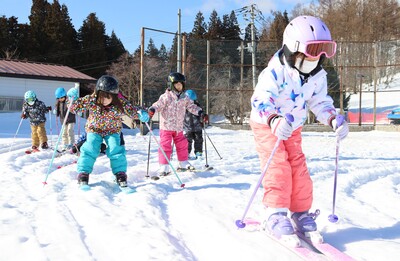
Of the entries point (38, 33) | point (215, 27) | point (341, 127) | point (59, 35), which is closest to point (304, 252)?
point (341, 127)

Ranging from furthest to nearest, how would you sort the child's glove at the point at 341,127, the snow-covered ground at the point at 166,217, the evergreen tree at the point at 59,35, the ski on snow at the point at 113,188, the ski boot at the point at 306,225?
the evergreen tree at the point at 59,35, the ski on snow at the point at 113,188, the child's glove at the point at 341,127, the ski boot at the point at 306,225, the snow-covered ground at the point at 166,217

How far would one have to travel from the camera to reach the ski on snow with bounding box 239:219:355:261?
2.37m

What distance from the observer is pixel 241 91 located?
1811 centimetres

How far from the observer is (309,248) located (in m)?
2.56

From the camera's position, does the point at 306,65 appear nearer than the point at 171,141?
Yes

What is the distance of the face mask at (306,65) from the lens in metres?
2.89

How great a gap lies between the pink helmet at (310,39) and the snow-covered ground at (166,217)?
1350mm

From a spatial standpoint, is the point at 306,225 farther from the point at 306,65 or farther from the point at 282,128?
the point at 306,65

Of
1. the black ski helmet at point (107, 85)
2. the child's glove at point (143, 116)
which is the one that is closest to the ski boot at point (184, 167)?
the child's glove at point (143, 116)

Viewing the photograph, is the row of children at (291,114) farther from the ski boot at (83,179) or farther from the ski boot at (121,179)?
the ski boot at (83,179)

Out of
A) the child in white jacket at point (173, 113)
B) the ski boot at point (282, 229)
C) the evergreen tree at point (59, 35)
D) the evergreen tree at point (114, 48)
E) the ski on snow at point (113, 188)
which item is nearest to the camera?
the ski boot at point (282, 229)

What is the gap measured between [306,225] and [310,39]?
4.52ft

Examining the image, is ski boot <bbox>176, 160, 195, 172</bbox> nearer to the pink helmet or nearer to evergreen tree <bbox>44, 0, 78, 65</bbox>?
the pink helmet

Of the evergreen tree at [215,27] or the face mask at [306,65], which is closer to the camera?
the face mask at [306,65]
